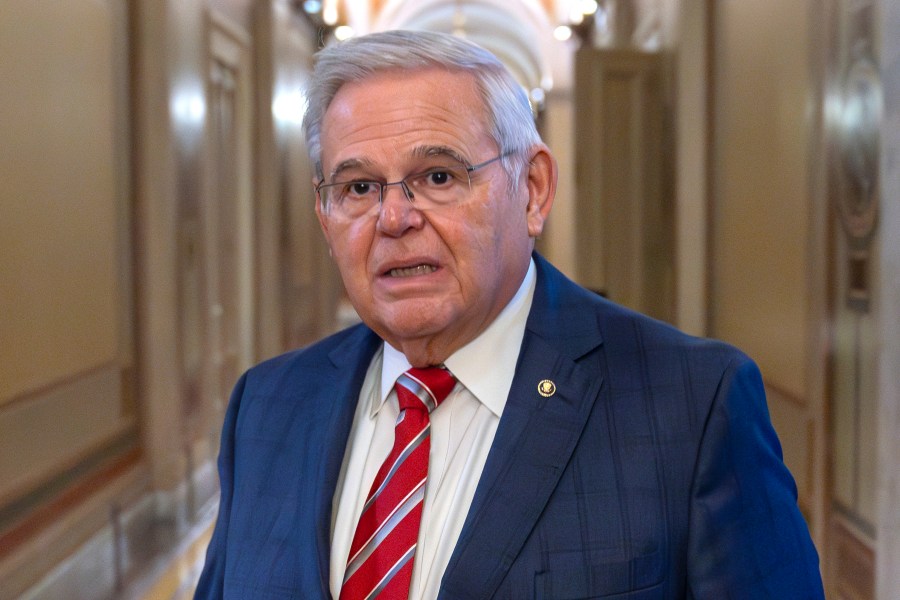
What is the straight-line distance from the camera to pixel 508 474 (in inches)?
55.3

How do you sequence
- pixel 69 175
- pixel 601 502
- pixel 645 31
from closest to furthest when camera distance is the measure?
pixel 601 502 → pixel 69 175 → pixel 645 31

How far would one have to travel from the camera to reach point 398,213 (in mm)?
1484

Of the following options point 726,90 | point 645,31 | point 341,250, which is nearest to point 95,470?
point 341,250

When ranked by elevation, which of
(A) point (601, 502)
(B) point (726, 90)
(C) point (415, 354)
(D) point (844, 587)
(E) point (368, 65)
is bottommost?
(D) point (844, 587)

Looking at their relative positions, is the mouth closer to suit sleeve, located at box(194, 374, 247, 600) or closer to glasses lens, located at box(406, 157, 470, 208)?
glasses lens, located at box(406, 157, 470, 208)

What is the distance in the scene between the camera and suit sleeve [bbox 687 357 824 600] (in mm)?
1331

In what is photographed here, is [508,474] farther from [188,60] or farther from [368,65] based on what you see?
Result: [188,60]

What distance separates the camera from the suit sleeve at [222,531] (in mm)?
1678

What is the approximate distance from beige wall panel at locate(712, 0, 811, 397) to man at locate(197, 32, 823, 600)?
2289mm

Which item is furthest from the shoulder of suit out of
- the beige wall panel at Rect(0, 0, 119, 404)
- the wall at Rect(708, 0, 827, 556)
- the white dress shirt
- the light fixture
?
the light fixture

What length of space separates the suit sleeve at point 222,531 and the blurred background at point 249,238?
5.73 ft

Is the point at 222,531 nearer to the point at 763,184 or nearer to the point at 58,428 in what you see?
the point at 58,428

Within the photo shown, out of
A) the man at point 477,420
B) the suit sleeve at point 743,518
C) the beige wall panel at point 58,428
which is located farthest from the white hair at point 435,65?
the beige wall panel at point 58,428

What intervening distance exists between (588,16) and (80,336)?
6.85 m
